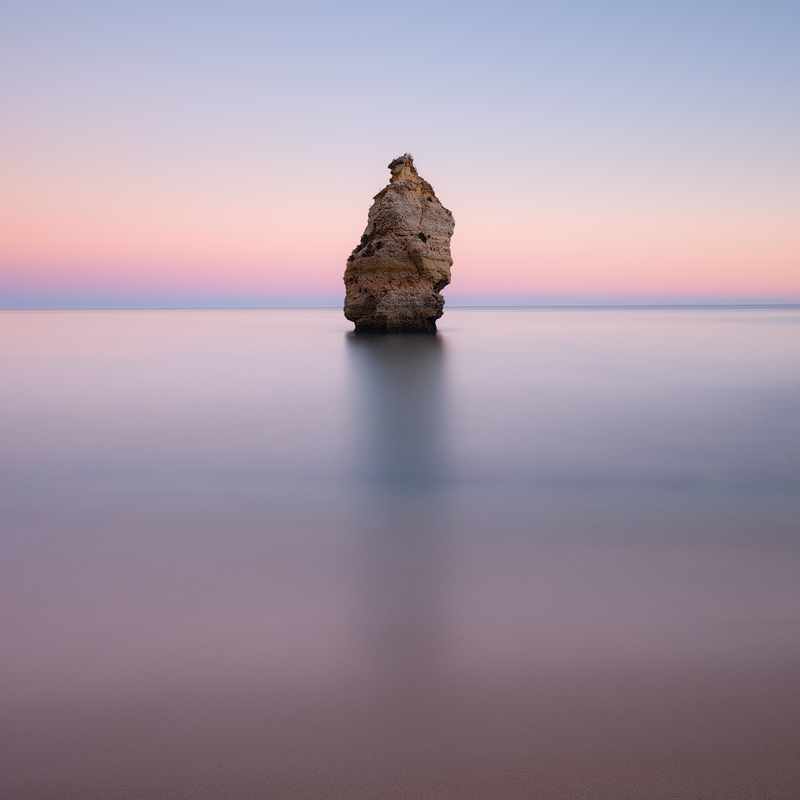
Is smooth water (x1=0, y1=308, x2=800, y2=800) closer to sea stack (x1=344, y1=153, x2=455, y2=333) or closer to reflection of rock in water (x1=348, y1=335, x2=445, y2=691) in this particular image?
reflection of rock in water (x1=348, y1=335, x2=445, y2=691)

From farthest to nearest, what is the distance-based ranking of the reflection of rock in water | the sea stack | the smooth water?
the sea stack < the reflection of rock in water < the smooth water

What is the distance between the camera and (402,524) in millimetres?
4906

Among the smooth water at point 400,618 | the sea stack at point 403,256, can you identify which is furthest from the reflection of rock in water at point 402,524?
the sea stack at point 403,256

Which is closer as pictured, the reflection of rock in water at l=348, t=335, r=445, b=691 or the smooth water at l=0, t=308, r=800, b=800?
the smooth water at l=0, t=308, r=800, b=800

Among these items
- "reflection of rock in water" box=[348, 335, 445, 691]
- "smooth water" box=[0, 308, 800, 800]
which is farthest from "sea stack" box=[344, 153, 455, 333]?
"smooth water" box=[0, 308, 800, 800]

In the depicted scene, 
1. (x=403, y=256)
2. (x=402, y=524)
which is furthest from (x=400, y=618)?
(x=403, y=256)

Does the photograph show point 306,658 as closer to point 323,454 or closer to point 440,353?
point 323,454

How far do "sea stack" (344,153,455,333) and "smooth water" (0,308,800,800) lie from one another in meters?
22.0

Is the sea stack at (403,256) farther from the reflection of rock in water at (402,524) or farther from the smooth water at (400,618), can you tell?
the smooth water at (400,618)

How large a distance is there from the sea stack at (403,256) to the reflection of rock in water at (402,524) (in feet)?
56.7

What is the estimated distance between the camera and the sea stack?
1130 inches

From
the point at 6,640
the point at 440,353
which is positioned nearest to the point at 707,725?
the point at 6,640

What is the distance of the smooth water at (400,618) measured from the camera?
2.16m

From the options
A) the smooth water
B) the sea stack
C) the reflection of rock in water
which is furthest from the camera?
the sea stack
